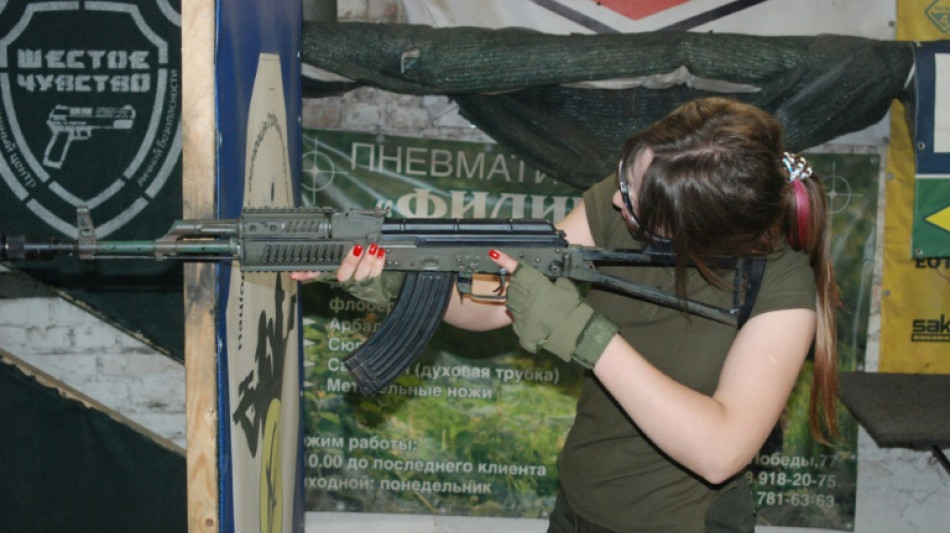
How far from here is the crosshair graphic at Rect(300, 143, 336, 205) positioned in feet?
9.05

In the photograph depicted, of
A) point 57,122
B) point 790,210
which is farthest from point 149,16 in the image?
point 790,210

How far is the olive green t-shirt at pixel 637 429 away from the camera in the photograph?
135 cm

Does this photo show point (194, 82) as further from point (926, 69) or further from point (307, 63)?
point (926, 69)

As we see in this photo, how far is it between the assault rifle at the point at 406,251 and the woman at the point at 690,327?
3cm

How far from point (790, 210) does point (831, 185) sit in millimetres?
1700

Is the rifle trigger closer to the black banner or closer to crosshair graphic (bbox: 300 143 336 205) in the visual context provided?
the black banner

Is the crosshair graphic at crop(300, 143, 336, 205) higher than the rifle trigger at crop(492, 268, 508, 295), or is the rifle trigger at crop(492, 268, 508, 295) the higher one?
the crosshair graphic at crop(300, 143, 336, 205)

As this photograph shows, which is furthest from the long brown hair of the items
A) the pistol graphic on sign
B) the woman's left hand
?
the pistol graphic on sign

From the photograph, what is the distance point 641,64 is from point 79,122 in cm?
161

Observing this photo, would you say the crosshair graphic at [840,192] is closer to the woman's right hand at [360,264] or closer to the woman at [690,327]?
the woman at [690,327]

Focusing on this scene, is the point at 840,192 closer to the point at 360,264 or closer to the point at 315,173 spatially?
the point at 315,173

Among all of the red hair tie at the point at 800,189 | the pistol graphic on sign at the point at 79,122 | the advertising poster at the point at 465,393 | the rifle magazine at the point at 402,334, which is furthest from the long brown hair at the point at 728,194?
the pistol graphic on sign at the point at 79,122

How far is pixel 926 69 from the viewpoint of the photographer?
8.03 feet

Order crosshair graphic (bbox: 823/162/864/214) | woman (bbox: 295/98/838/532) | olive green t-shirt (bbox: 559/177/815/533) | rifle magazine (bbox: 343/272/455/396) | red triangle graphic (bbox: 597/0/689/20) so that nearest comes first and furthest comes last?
woman (bbox: 295/98/838/532) < olive green t-shirt (bbox: 559/177/815/533) < rifle magazine (bbox: 343/272/455/396) < red triangle graphic (bbox: 597/0/689/20) < crosshair graphic (bbox: 823/162/864/214)
